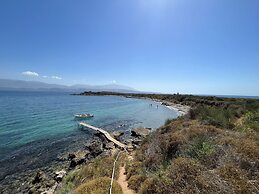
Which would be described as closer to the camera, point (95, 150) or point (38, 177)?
point (38, 177)

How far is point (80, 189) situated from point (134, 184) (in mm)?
2242

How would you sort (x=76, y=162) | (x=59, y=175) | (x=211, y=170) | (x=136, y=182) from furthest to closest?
1. (x=76, y=162)
2. (x=59, y=175)
3. (x=136, y=182)
4. (x=211, y=170)

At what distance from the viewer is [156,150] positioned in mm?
10680

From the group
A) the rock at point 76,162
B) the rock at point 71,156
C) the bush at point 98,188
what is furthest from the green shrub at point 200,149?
the rock at point 71,156

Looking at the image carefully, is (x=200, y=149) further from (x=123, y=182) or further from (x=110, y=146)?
(x=110, y=146)

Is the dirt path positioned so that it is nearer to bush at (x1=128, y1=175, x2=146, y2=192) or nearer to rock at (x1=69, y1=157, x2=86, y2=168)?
bush at (x1=128, y1=175, x2=146, y2=192)

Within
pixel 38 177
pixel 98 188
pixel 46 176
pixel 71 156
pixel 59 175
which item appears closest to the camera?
pixel 98 188

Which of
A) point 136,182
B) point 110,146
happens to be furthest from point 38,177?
point 136,182

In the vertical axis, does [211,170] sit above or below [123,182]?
above

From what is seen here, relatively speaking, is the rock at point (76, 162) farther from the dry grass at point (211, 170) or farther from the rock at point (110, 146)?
the dry grass at point (211, 170)

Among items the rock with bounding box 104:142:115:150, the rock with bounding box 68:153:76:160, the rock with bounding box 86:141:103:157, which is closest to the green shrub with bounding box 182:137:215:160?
the rock with bounding box 86:141:103:157

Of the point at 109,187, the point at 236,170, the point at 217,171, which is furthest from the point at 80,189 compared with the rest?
the point at 236,170

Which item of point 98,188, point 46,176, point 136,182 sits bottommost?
point 46,176

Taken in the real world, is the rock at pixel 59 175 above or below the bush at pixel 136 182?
below
